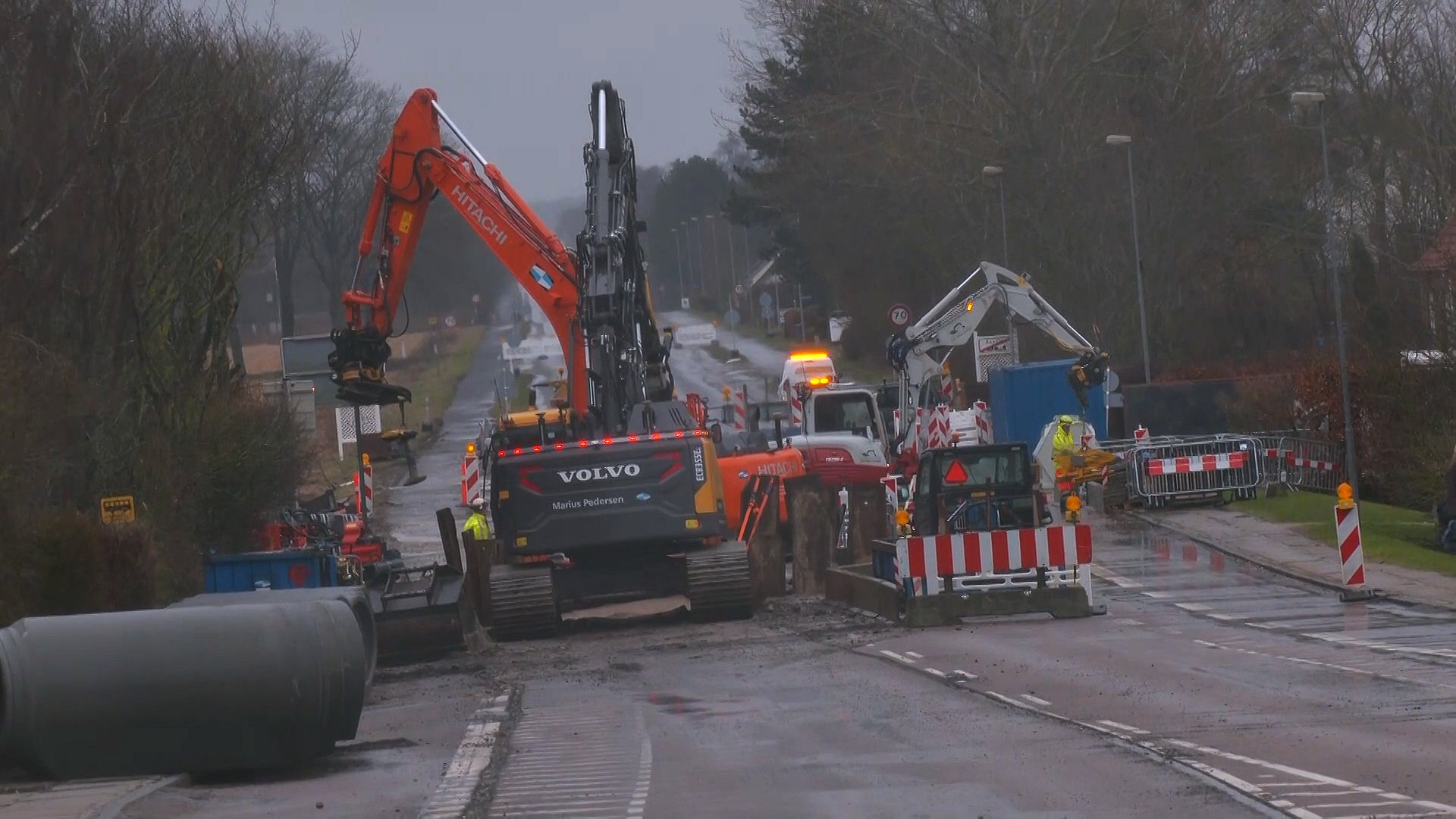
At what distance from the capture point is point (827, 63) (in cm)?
6025

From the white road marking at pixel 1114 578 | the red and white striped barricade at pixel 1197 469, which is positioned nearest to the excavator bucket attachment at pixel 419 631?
the white road marking at pixel 1114 578

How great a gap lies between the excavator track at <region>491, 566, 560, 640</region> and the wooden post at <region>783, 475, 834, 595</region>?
180 inches

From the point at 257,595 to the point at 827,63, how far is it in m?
48.0

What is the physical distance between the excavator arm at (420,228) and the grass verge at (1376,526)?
36.4 ft

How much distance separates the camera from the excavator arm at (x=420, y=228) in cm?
2416

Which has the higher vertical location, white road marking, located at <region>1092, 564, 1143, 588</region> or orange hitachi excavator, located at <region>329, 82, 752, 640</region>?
orange hitachi excavator, located at <region>329, 82, 752, 640</region>

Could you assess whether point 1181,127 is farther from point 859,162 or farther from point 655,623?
point 655,623

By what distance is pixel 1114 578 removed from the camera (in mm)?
24828

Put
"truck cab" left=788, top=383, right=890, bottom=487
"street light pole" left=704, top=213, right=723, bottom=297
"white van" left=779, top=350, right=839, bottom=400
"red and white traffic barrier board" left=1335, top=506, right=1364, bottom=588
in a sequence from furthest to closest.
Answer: "street light pole" left=704, top=213, right=723, bottom=297 → "white van" left=779, top=350, right=839, bottom=400 → "truck cab" left=788, top=383, right=890, bottom=487 → "red and white traffic barrier board" left=1335, top=506, right=1364, bottom=588

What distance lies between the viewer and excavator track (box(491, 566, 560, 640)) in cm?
2069

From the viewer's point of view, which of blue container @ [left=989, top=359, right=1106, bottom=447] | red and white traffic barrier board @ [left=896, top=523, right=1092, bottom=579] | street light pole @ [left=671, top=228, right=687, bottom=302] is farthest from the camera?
street light pole @ [left=671, top=228, right=687, bottom=302]

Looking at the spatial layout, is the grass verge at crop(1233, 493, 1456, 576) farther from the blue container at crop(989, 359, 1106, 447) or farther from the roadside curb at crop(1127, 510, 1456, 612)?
the blue container at crop(989, 359, 1106, 447)

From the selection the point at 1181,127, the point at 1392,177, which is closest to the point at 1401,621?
the point at 1392,177

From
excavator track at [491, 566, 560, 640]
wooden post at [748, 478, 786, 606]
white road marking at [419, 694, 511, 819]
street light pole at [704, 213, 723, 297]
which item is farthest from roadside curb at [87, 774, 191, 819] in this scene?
street light pole at [704, 213, 723, 297]
